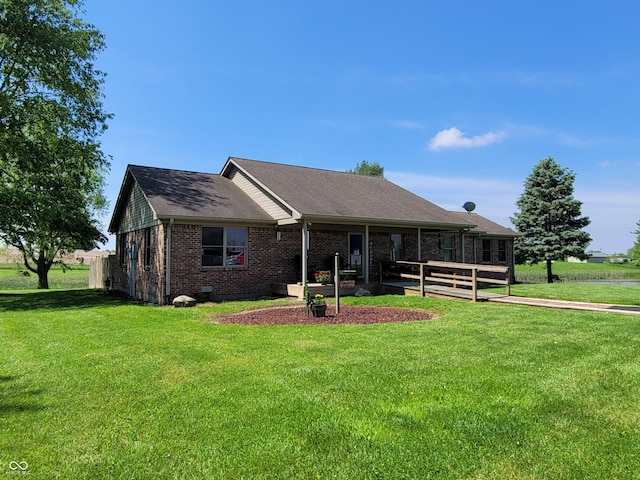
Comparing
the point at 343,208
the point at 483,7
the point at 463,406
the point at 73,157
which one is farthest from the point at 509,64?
the point at 73,157

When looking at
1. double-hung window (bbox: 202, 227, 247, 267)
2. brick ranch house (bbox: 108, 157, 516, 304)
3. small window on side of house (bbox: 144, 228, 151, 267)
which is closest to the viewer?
brick ranch house (bbox: 108, 157, 516, 304)

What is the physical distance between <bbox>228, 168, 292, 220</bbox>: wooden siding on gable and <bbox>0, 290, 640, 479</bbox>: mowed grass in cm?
763

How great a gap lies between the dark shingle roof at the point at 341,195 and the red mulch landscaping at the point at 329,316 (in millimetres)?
3766

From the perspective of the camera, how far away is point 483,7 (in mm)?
11875

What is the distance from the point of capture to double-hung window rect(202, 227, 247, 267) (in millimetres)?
14617

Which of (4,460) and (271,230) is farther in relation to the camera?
(271,230)

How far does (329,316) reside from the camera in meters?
10.3

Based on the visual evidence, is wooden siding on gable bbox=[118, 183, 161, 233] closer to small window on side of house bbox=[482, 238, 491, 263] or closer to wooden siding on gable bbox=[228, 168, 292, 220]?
wooden siding on gable bbox=[228, 168, 292, 220]

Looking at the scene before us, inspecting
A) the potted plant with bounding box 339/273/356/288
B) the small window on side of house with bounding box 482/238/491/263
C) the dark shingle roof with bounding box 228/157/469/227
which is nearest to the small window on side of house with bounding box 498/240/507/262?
the small window on side of house with bounding box 482/238/491/263

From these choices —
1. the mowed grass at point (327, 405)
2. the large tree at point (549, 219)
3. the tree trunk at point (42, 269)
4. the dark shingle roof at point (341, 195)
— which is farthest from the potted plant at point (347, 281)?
the tree trunk at point (42, 269)

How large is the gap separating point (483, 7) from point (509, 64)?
305 centimetres

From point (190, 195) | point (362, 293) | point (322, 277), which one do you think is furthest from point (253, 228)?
point (362, 293)

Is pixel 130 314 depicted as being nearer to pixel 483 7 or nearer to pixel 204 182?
pixel 204 182

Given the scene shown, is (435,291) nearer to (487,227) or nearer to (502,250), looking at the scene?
(487,227)
